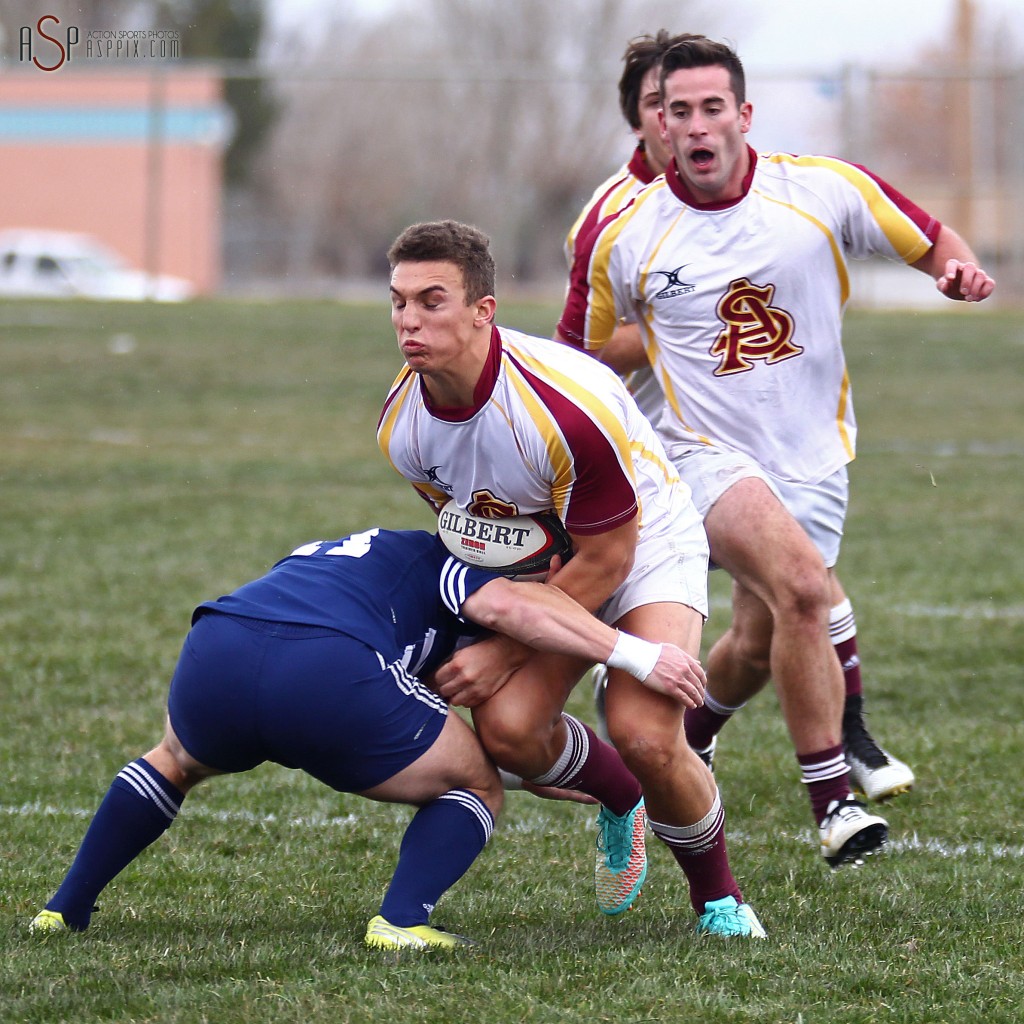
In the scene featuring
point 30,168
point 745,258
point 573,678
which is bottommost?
point 573,678

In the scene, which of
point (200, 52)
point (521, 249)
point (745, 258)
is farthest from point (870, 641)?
point (200, 52)

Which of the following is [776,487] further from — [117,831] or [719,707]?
[117,831]

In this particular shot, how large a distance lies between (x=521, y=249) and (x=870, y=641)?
15.7 m

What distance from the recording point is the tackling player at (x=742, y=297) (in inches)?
192

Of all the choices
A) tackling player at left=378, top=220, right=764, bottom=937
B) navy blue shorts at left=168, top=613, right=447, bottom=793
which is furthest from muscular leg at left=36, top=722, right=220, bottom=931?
tackling player at left=378, top=220, right=764, bottom=937

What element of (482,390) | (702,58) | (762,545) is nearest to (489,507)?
(482,390)

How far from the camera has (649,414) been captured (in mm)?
5465

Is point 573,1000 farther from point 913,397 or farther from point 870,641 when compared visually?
point 913,397

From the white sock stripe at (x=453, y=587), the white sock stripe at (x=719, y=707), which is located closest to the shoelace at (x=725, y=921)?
the white sock stripe at (x=453, y=587)

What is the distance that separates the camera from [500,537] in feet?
13.2

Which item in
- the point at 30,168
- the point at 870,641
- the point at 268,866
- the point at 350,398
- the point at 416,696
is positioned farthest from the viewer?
the point at 30,168

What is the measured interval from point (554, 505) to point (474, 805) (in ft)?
2.37

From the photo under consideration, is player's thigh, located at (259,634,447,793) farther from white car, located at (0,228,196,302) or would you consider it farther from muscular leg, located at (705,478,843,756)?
white car, located at (0,228,196,302)

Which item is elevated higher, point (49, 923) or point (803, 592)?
point (803, 592)
